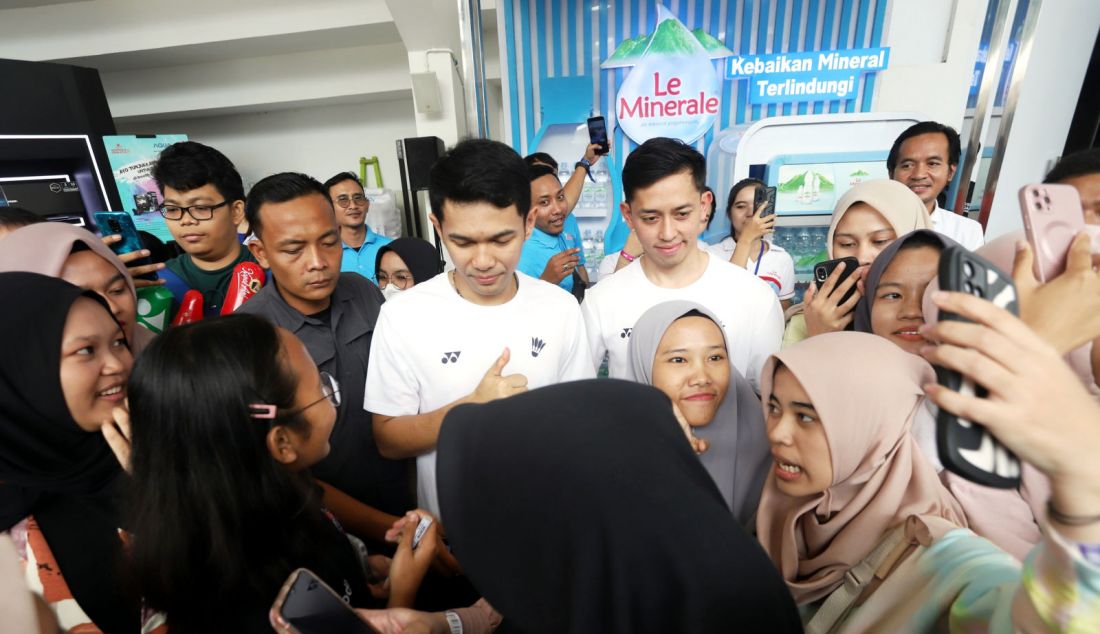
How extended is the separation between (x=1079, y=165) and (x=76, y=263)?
3.48 metres

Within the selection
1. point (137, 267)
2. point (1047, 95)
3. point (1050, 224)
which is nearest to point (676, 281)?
point (1050, 224)

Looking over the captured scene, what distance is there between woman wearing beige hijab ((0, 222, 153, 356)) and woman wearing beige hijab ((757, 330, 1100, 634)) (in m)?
1.81

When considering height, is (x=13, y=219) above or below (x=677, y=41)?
below

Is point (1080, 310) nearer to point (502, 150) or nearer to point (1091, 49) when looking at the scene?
point (502, 150)

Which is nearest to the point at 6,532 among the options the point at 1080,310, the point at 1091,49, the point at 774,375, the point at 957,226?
the point at 774,375

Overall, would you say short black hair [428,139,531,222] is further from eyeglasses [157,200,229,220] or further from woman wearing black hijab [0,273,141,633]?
eyeglasses [157,200,229,220]

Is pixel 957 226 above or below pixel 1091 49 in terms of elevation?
below

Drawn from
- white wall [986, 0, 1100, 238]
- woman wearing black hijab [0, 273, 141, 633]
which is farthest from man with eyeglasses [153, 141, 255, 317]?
white wall [986, 0, 1100, 238]

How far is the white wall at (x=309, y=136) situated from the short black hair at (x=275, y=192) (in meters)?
4.46

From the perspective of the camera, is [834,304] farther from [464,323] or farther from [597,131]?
[597,131]

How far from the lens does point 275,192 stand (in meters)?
1.60

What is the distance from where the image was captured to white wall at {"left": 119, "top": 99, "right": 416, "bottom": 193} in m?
5.68

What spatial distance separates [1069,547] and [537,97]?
175 inches

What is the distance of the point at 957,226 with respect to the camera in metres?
2.59
